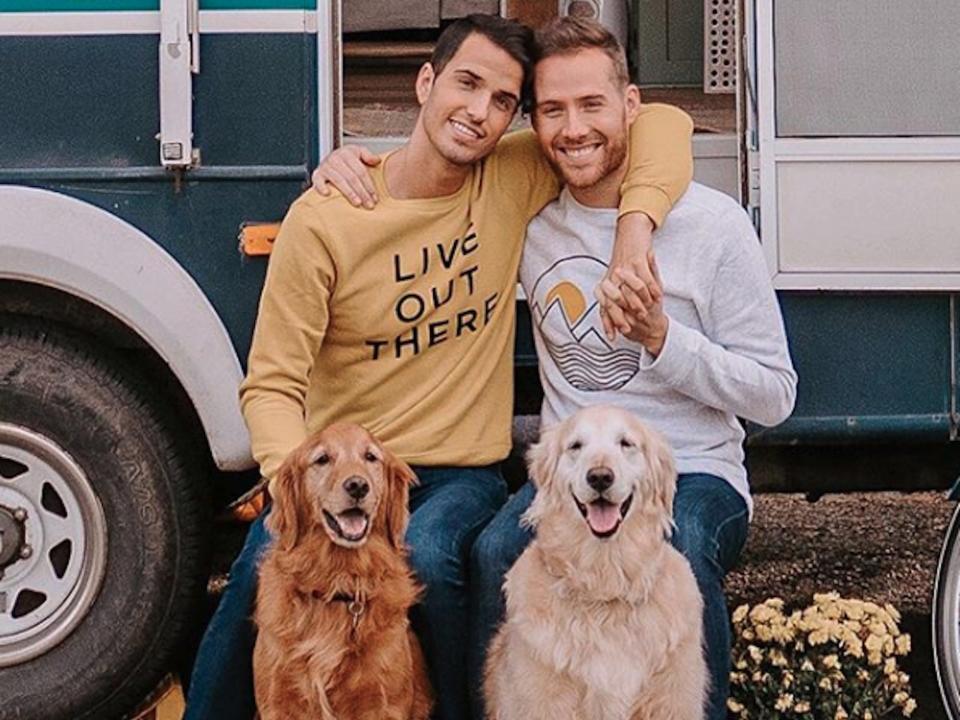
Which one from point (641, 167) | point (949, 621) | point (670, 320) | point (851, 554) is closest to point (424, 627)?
point (670, 320)

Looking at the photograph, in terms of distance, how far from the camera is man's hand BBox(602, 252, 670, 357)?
3402 millimetres

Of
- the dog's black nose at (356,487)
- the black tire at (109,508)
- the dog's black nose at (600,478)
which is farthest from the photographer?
the black tire at (109,508)

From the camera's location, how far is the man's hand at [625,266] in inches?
135

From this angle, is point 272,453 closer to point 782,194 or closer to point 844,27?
point 782,194

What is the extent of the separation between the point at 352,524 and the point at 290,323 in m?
0.52

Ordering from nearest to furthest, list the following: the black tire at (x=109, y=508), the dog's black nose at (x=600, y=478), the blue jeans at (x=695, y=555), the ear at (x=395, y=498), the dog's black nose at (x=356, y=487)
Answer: the dog's black nose at (x=600, y=478) → the dog's black nose at (x=356, y=487) → the ear at (x=395, y=498) → the blue jeans at (x=695, y=555) → the black tire at (x=109, y=508)

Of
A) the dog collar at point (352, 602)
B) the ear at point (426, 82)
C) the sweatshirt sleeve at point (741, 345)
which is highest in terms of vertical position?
the ear at point (426, 82)

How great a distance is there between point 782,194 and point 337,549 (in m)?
1.39

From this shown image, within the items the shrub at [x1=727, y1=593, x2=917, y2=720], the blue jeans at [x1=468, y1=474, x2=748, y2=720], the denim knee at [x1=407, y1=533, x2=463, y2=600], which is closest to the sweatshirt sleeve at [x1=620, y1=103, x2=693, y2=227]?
the blue jeans at [x1=468, y1=474, x2=748, y2=720]

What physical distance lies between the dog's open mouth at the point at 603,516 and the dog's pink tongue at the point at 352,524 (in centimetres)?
44

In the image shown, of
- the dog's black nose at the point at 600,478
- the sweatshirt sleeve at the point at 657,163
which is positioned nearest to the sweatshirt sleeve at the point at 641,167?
the sweatshirt sleeve at the point at 657,163

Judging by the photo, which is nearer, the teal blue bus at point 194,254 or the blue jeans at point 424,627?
the blue jeans at point 424,627

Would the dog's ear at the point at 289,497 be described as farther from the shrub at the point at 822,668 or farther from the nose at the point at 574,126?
the shrub at the point at 822,668

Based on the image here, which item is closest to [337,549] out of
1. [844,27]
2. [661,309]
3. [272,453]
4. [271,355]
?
[272,453]
